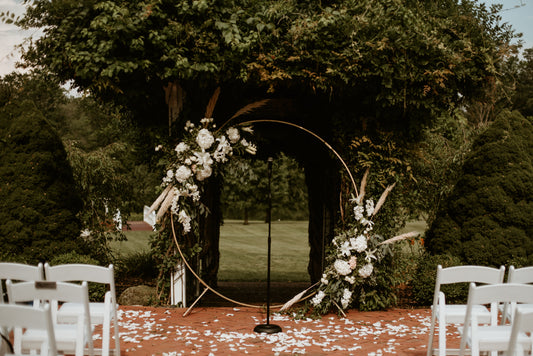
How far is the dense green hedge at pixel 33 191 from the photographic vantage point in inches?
271

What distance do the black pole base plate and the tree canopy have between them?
336cm

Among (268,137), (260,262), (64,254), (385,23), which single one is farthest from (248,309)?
(260,262)

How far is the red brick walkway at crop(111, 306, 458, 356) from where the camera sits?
17.1 ft

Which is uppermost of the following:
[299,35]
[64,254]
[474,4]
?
[474,4]

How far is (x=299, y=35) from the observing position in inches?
257

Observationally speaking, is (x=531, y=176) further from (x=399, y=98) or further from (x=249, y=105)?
(x=249, y=105)

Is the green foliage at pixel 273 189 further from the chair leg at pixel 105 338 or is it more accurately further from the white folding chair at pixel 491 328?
the white folding chair at pixel 491 328

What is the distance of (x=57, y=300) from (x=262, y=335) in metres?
2.82

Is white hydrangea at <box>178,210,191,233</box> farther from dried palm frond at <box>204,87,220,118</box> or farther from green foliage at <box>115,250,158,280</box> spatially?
green foliage at <box>115,250,158,280</box>

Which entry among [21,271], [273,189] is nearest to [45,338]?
[21,271]

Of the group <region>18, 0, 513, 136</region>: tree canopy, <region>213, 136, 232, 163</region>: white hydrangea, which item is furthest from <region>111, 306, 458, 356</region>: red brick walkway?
<region>18, 0, 513, 136</region>: tree canopy

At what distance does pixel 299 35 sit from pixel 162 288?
14.3 feet

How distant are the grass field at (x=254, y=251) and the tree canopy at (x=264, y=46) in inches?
Answer: 204

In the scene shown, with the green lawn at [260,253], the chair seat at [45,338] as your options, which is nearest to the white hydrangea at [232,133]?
the chair seat at [45,338]
